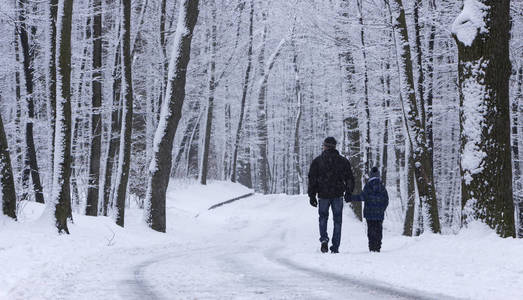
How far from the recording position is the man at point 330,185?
10.1 meters

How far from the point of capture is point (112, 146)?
58.4 feet

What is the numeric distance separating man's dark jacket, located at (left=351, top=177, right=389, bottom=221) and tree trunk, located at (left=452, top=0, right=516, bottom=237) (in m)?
2.33

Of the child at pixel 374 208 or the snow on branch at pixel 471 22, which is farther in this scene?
the child at pixel 374 208

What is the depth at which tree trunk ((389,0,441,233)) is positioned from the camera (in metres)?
13.0

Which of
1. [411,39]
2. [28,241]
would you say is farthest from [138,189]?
[28,241]

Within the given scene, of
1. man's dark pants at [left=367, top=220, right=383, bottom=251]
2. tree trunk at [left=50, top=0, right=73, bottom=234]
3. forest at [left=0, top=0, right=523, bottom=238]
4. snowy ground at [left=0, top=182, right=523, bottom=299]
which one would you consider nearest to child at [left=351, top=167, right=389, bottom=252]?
man's dark pants at [left=367, top=220, right=383, bottom=251]

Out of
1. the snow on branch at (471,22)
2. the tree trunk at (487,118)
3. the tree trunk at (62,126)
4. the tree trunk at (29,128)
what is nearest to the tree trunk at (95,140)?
the tree trunk at (29,128)

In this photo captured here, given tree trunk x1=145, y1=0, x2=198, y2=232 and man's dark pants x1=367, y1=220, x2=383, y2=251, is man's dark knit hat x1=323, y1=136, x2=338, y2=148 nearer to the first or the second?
man's dark pants x1=367, y1=220, x2=383, y2=251

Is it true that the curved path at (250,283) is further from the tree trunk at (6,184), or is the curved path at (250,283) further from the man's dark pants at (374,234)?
the tree trunk at (6,184)

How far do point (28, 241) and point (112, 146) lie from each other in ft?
26.8

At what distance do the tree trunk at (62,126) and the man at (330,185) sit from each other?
200 inches

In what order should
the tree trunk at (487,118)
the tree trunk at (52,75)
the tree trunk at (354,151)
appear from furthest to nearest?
the tree trunk at (354,151)
the tree trunk at (52,75)
the tree trunk at (487,118)

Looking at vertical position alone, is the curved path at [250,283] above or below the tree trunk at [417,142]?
below

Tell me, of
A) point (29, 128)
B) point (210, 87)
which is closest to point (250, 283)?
point (29, 128)
